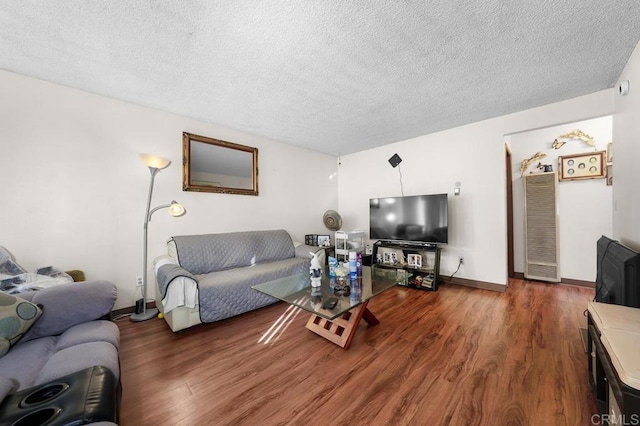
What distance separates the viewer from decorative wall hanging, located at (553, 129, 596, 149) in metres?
3.21

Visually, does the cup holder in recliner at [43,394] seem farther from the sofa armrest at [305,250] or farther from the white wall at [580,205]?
the white wall at [580,205]

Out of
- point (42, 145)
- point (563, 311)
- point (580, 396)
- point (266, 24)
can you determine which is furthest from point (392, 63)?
point (42, 145)

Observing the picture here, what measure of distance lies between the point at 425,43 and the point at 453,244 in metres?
2.77

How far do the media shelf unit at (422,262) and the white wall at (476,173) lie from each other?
11.7 inches

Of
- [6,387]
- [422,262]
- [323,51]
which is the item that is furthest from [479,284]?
[6,387]

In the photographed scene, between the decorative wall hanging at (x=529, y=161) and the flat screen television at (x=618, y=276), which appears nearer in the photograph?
the flat screen television at (x=618, y=276)

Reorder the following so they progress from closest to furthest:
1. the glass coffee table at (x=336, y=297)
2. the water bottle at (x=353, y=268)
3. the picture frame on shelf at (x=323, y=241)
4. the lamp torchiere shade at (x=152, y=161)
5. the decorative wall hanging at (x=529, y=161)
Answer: the glass coffee table at (x=336, y=297) < the water bottle at (x=353, y=268) < the lamp torchiere shade at (x=152, y=161) < the decorative wall hanging at (x=529, y=161) < the picture frame on shelf at (x=323, y=241)

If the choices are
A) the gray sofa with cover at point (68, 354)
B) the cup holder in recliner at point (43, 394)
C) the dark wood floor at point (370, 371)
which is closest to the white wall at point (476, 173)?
the dark wood floor at point (370, 371)

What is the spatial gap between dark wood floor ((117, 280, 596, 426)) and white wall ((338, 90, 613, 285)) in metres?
0.93

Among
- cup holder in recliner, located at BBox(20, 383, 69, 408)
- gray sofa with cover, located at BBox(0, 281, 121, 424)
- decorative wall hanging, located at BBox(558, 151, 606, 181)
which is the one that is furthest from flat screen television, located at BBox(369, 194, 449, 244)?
cup holder in recliner, located at BBox(20, 383, 69, 408)

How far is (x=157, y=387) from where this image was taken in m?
1.44

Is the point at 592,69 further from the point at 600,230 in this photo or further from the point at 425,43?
the point at 600,230

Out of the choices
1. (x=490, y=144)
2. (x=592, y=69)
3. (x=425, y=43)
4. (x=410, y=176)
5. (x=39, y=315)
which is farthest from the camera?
(x=410, y=176)

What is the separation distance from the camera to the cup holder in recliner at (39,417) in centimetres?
70
